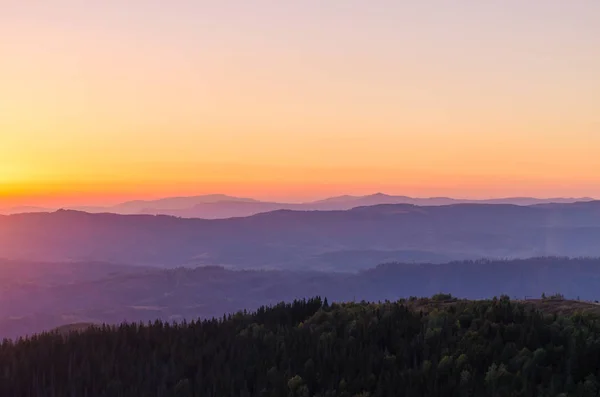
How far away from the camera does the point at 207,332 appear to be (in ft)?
45.2

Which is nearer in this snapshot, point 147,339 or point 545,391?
point 545,391

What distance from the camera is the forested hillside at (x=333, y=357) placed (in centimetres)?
1007

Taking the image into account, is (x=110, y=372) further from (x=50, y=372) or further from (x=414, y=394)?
(x=414, y=394)

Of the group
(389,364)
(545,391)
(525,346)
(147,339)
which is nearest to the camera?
(545,391)

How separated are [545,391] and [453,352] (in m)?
2.01

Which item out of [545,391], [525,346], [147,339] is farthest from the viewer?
[147,339]

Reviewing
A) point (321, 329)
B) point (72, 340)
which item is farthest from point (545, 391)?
point (72, 340)

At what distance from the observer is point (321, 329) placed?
1336 centimetres

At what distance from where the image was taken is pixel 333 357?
A: 11.2 m

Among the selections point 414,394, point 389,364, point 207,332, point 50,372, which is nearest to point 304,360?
point 389,364

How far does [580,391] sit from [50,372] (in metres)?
8.34

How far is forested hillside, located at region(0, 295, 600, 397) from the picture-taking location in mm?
10070

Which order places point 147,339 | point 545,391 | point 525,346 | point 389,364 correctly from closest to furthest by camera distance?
point 545,391 < point 389,364 < point 525,346 < point 147,339

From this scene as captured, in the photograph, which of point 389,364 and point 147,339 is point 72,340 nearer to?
point 147,339
